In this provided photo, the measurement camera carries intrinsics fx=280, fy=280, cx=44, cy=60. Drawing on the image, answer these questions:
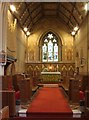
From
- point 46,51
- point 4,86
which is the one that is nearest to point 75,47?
point 46,51

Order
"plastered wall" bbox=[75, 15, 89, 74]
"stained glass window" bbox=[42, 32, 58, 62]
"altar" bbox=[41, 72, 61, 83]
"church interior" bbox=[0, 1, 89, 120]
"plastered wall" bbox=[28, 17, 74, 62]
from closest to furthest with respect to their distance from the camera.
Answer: "plastered wall" bbox=[75, 15, 89, 74]
"church interior" bbox=[0, 1, 89, 120]
"altar" bbox=[41, 72, 61, 83]
"plastered wall" bbox=[28, 17, 74, 62]
"stained glass window" bbox=[42, 32, 58, 62]

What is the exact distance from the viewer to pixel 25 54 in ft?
71.8

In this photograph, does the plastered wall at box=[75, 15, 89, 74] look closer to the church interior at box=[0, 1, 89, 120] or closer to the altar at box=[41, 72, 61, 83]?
the church interior at box=[0, 1, 89, 120]

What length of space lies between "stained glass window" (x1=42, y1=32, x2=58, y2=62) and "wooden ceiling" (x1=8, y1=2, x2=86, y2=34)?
153cm

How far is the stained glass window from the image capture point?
2336 centimetres

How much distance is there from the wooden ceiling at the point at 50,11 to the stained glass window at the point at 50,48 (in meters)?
1.53

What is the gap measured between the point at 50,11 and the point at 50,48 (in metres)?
3.45

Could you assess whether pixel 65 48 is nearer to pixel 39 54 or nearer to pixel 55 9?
pixel 39 54

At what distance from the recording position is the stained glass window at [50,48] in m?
23.4

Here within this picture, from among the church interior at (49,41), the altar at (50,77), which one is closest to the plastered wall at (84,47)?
the church interior at (49,41)

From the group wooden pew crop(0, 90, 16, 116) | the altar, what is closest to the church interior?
the altar

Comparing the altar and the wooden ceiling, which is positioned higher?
the wooden ceiling

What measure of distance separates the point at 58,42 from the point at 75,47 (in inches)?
73.7

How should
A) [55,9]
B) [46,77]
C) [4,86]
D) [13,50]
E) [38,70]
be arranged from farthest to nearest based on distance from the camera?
[38,70], [55,9], [46,77], [13,50], [4,86]
